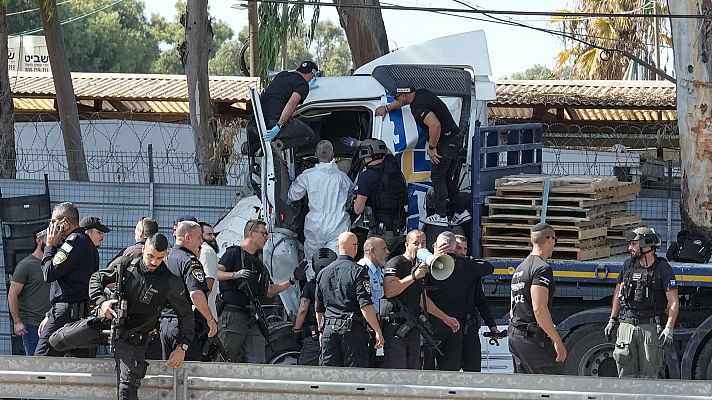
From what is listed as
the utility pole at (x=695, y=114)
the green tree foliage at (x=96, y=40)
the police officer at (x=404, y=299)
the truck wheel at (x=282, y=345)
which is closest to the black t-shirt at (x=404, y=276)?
the police officer at (x=404, y=299)

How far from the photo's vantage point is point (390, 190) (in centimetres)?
1081

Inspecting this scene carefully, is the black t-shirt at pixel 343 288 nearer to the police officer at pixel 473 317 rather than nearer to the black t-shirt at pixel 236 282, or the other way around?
the black t-shirt at pixel 236 282

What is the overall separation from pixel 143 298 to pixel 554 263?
4.25m

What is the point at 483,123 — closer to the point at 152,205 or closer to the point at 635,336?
the point at 635,336

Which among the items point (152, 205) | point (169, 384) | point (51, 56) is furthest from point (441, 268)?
point (51, 56)

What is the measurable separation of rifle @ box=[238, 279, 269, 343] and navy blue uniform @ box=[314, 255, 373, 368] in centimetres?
83

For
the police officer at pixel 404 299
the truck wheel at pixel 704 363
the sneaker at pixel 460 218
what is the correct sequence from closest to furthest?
1. the police officer at pixel 404 299
2. the truck wheel at pixel 704 363
3. the sneaker at pixel 460 218

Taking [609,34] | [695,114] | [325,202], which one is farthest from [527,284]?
[609,34]

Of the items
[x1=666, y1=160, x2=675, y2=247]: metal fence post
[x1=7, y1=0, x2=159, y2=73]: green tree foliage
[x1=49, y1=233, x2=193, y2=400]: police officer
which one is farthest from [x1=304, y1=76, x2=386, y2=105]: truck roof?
[x1=7, y1=0, x2=159, y2=73]: green tree foliage

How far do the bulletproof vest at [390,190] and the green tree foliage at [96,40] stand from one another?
47543 millimetres

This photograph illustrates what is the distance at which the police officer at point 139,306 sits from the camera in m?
8.12

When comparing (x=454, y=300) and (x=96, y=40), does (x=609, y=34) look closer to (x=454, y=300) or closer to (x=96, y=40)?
(x=454, y=300)

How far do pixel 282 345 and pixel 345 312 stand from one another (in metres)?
1.51

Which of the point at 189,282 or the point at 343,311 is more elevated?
the point at 189,282
